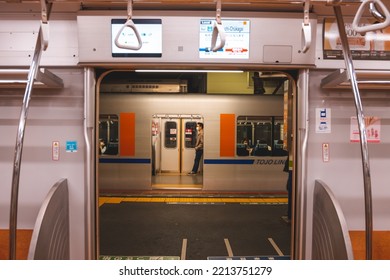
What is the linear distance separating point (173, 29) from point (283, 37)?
0.94 metres

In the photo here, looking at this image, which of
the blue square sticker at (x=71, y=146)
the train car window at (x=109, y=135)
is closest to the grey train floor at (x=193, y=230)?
the train car window at (x=109, y=135)

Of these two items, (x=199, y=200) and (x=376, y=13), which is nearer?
(x=376, y=13)

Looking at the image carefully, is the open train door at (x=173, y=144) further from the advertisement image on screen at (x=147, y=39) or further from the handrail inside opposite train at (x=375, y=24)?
the handrail inside opposite train at (x=375, y=24)

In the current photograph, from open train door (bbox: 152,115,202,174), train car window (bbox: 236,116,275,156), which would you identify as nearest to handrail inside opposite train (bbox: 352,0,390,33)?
train car window (bbox: 236,116,275,156)

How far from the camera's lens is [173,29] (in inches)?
106

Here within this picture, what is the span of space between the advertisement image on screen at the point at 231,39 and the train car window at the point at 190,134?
25.3 feet

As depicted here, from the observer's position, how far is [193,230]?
544 cm

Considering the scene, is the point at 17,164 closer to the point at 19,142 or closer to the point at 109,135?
the point at 19,142

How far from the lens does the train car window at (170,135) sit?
10531mm

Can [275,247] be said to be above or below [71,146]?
below

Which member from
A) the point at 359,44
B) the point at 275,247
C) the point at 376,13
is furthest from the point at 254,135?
the point at 376,13

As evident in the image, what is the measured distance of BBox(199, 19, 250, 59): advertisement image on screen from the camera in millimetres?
2670

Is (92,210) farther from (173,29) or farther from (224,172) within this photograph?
(224,172)

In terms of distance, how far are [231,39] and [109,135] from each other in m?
6.43
